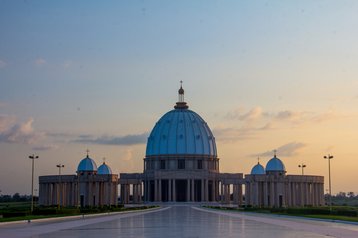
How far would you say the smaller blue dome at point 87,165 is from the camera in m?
→ 127

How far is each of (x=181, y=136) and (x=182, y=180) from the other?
1090cm

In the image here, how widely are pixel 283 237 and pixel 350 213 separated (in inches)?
1011

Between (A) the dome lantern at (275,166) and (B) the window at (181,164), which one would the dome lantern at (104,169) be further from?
(A) the dome lantern at (275,166)

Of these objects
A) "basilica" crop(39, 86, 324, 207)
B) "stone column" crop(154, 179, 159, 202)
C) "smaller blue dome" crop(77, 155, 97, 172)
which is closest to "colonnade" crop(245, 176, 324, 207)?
"basilica" crop(39, 86, 324, 207)

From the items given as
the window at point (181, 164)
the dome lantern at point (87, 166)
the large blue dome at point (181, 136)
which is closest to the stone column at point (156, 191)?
the window at point (181, 164)

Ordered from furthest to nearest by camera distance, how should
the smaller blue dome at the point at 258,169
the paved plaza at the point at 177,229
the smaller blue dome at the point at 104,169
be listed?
1. the smaller blue dome at the point at 258,169
2. the smaller blue dome at the point at 104,169
3. the paved plaza at the point at 177,229

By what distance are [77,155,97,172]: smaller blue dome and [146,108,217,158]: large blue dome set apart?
51.9ft

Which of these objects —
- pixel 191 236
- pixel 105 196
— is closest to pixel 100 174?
pixel 105 196

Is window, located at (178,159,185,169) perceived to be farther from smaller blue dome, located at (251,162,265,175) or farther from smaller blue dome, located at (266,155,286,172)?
smaller blue dome, located at (266,155,286,172)

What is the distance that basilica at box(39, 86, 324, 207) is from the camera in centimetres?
12419

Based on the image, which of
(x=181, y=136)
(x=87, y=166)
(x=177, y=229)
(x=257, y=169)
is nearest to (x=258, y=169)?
(x=257, y=169)

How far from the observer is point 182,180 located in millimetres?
131875

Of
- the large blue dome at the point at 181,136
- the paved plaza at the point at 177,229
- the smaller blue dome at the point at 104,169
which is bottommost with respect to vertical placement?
the paved plaza at the point at 177,229

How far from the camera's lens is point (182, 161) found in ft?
445
